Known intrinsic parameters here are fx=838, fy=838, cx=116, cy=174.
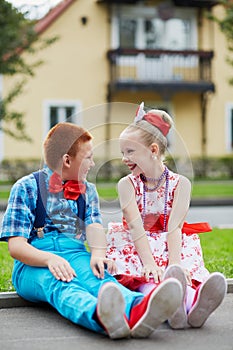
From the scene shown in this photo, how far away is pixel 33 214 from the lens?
190 inches

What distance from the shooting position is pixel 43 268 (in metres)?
4.65

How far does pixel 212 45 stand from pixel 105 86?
349 centimetres

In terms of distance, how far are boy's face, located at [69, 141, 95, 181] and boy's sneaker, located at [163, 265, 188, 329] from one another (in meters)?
0.78

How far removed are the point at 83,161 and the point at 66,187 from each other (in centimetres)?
19

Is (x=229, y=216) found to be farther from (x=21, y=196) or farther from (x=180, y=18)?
(x=180, y=18)

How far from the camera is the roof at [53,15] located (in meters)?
23.1

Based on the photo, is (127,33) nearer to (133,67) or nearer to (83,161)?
(133,67)

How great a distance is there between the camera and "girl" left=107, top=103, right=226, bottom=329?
184 inches

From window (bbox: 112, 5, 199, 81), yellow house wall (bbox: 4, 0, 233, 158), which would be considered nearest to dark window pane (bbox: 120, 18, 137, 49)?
window (bbox: 112, 5, 199, 81)

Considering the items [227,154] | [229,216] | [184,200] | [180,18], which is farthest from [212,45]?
[184,200]

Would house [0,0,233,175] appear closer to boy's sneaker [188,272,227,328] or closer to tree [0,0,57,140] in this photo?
tree [0,0,57,140]

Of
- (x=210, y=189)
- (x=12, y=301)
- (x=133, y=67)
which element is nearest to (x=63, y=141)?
(x=12, y=301)

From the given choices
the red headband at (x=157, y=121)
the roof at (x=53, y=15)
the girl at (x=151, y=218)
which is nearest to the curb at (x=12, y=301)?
the girl at (x=151, y=218)

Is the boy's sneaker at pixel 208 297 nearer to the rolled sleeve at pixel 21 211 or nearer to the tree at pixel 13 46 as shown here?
the rolled sleeve at pixel 21 211
